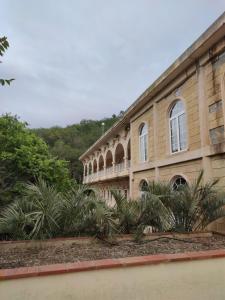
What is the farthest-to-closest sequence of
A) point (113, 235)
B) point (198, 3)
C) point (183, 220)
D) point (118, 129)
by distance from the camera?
1. point (118, 129)
2. point (198, 3)
3. point (183, 220)
4. point (113, 235)

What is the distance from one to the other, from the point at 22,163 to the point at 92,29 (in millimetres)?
6806

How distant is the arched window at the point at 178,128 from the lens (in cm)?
909

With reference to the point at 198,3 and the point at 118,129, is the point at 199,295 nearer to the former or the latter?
the point at 198,3

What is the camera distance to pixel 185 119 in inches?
346

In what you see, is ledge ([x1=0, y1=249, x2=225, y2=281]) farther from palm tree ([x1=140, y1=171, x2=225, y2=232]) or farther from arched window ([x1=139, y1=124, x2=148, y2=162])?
arched window ([x1=139, y1=124, x2=148, y2=162])

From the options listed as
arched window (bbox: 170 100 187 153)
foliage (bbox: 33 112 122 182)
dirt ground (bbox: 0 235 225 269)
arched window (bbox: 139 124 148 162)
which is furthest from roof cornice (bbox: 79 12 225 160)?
foliage (bbox: 33 112 122 182)

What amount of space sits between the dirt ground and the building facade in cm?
185

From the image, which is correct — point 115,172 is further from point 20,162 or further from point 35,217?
point 35,217

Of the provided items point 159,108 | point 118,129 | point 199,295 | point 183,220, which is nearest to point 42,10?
point 159,108

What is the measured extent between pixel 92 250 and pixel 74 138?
51993 mm

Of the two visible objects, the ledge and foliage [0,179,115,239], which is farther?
foliage [0,179,115,239]

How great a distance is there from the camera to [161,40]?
1317 centimetres

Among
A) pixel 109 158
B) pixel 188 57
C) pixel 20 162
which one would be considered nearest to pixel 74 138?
pixel 109 158

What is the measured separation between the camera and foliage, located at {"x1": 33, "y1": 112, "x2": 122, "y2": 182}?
1938 inches
